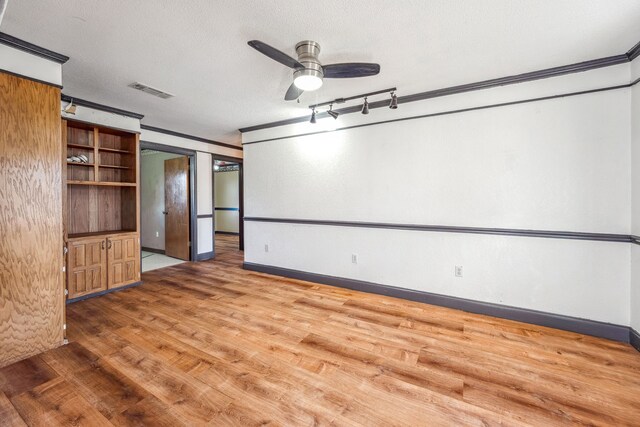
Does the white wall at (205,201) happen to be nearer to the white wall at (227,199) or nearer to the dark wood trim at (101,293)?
the dark wood trim at (101,293)

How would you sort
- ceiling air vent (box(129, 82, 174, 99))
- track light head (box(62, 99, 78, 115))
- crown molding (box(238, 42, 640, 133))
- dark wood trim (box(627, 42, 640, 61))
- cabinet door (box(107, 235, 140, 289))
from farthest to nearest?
cabinet door (box(107, 235, 140, 289)) < track light head (box(62, 99, 78, 115)) < ceiling air vent (box(129, 82, 174, 99)) < crown molding (box(238, 42, 640, 133)) < dark wood trim (box(627, 42, 640, 61))

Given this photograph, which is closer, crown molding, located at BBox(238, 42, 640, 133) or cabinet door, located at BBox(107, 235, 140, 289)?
crown molding, located at BBox(238, 42, 640, 133)

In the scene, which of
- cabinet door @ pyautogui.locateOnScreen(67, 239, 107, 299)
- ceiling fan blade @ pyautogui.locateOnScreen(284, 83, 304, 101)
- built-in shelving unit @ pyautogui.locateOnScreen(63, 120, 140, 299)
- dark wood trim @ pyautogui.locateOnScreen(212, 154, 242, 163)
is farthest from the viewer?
dark wood trim @ pyautogui.locateOnScreen(212, 154, 242, 163)

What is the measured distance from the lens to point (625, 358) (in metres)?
2.19

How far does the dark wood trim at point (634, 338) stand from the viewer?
90.7 inches

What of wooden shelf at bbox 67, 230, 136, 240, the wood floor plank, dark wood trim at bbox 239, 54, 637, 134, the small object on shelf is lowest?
the wood floor plank

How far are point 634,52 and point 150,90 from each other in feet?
15.5

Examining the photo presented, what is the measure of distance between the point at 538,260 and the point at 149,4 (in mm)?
3951

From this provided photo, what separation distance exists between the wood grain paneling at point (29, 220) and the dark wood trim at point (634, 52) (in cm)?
489

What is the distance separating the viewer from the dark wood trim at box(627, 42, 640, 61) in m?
2.25

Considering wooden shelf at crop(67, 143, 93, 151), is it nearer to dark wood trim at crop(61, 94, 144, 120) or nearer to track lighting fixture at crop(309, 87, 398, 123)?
dark wood trim at crop(61, 94, 144, 120)

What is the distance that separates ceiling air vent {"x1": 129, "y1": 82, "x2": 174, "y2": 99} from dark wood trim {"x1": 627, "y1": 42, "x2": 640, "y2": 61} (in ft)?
14.9

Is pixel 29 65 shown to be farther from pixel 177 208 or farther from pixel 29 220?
pixel 177 208

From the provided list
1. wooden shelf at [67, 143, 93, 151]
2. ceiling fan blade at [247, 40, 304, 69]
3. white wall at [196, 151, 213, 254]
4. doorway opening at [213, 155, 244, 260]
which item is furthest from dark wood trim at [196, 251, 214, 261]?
ceiling fan blade at [247, 40, 304, 69]
